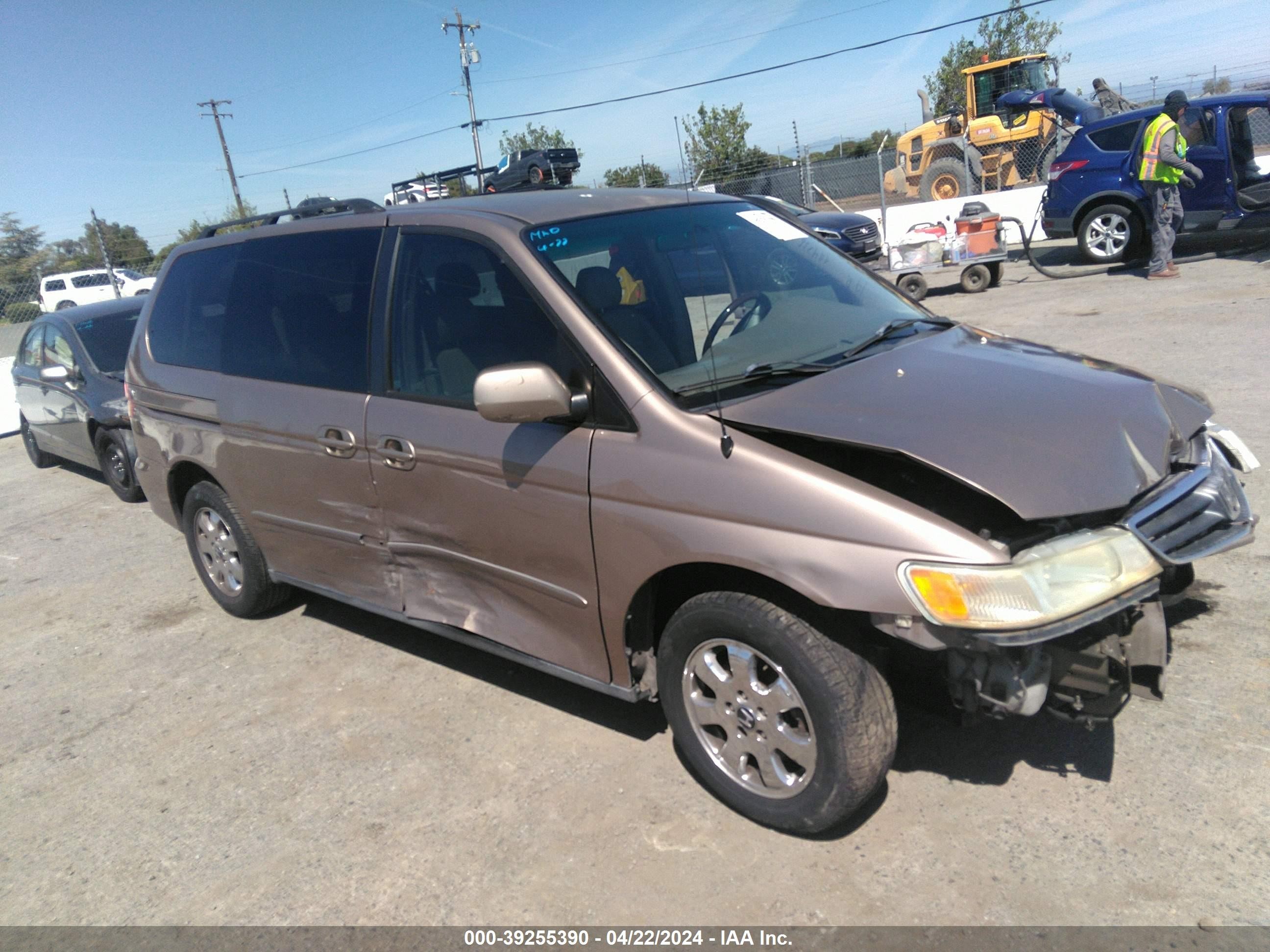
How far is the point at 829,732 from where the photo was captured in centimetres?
259

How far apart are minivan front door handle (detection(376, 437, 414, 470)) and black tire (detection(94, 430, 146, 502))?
5.08m

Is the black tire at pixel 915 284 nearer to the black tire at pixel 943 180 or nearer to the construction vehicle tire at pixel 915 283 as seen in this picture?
the construction vehicle tire at pixel 915 283

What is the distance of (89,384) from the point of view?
308 inches

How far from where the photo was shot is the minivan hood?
8.09ft

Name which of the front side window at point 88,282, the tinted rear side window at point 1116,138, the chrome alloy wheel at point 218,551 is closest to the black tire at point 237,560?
the chrome alloy wheel at point 218,551

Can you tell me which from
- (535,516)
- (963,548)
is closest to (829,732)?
(963,548)

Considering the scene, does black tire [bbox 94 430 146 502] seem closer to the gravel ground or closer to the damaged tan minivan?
the gravel ground

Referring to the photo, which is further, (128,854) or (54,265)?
(54,265)

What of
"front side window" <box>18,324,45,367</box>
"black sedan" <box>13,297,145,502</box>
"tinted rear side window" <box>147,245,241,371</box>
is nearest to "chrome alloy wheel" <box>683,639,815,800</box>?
"tinted rear side window" <box>147,245,241,371</box>

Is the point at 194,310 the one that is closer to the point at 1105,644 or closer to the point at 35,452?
the point at 1105,644

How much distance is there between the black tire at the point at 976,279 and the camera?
501 inches

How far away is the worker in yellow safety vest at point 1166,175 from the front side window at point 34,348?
1216cm

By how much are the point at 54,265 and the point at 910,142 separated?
2471 cm

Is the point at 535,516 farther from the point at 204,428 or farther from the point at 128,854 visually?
the point at 204,428
